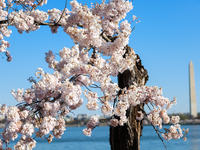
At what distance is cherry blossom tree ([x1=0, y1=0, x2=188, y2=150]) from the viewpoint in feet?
13.4

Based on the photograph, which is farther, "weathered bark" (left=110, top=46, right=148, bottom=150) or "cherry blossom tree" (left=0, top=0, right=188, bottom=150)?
"weathered bark" (left=110, top=46, right=148, bottom=150)

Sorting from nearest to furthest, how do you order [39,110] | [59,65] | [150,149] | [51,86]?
1. [51,86]
2. [39,110]
3. [59,65]
4. [150,149]

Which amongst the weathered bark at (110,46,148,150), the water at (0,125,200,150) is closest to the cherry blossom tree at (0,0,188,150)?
the weathered bark at (110,46,148,150)

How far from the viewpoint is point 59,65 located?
4.62 m

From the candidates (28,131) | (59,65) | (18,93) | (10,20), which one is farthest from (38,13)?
(28,131)

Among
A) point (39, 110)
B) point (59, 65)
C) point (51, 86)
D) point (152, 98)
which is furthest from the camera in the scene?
point (152, 98)

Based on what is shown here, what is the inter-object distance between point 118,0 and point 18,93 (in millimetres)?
2662

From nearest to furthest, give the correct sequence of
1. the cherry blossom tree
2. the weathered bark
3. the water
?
the cherry blossom tree, the weathered bark, the water

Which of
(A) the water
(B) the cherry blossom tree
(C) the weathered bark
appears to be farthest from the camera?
(A) the water

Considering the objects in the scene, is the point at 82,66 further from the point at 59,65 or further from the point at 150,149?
the point at 150,149

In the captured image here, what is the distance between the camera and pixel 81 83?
494 cm

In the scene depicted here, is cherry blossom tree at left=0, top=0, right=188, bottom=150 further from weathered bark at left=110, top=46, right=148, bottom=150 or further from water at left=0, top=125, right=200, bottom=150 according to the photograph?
water at left=0, top=125, right=200, bottom=150

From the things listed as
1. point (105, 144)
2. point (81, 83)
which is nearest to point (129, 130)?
point (81, 83)

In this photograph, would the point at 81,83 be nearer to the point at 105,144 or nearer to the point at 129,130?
the point at 129,130
